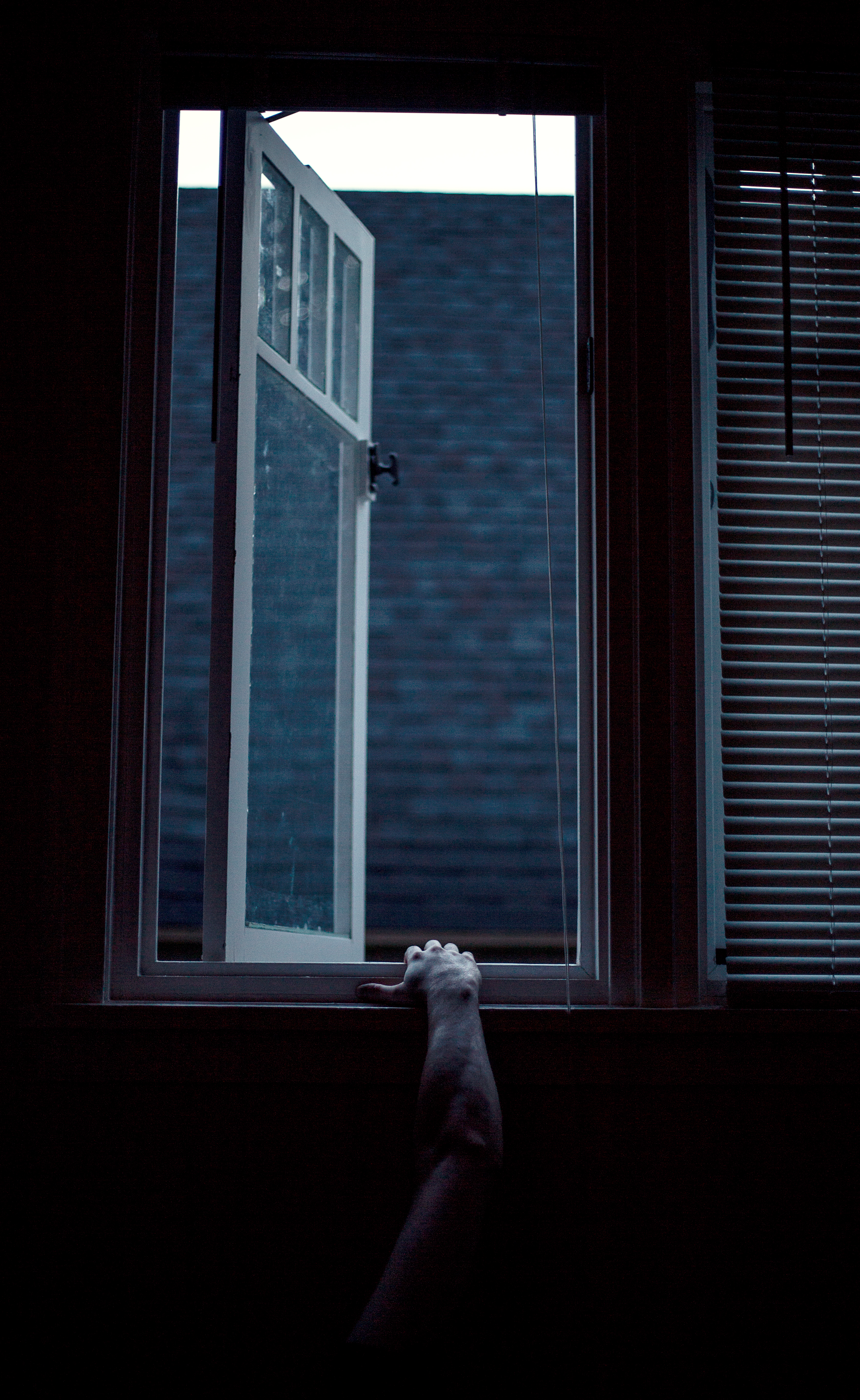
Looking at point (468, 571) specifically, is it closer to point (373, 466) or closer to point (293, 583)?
point (373, 466)

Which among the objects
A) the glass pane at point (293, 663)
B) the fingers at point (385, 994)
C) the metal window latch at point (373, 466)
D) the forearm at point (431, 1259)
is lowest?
the forearm at point (431, 1259)

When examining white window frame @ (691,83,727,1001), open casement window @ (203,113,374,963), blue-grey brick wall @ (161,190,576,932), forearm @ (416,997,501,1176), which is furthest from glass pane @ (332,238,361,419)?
blue-grey brick wall @ (161,190,576,932)

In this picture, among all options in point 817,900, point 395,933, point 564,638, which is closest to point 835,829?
point 817,900

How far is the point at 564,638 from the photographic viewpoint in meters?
4.89

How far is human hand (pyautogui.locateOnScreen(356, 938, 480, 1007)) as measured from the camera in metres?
1.58

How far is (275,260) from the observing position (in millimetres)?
1962

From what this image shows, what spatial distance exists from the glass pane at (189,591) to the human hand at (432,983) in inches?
91.1

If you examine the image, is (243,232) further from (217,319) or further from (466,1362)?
(466,1362)

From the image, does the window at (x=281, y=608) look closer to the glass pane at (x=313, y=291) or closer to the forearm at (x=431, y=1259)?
the glass pane at (x=313, y=291)

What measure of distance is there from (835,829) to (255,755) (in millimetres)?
968

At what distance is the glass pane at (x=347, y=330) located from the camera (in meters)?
2.28

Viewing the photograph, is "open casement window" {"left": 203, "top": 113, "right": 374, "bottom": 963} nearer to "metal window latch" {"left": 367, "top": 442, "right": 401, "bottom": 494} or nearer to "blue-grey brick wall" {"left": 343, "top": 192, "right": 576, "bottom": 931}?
"metal window latch" {"left": 367, "top": 442, "right": 401, "bottom": 494}

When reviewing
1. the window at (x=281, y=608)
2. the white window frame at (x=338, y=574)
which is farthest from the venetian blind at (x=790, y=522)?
the white window frame at (x=338, y=574)

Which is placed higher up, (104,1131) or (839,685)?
(839,685)
